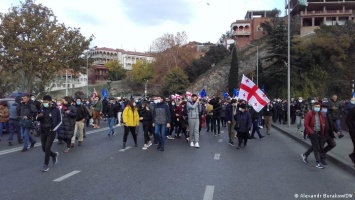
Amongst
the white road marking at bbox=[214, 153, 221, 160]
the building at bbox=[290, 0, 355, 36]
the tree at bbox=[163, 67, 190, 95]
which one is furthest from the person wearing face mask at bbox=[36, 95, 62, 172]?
the building at bbox=[290, 0, 355, 36]

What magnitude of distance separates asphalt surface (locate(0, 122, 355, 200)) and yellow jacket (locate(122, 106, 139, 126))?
3.28 feet

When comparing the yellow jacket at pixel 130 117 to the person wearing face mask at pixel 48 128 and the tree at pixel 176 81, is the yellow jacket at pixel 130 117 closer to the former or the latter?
the person wearing face mask at pixel 48 128

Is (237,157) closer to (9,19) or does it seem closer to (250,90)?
(250,90)

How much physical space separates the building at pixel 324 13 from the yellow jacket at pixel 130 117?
223ft

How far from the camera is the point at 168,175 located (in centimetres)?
859

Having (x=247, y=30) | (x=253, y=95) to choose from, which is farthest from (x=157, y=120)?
(x=247, y=30)

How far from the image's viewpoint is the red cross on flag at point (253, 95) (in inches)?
628


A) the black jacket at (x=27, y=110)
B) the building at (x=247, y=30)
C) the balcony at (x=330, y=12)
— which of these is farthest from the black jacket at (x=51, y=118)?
the building at (x=247, y=30)

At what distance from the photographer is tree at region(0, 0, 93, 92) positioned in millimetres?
32312

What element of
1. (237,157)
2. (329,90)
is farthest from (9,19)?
(329,90)

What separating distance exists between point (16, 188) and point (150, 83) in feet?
290

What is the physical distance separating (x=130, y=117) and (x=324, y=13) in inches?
2777

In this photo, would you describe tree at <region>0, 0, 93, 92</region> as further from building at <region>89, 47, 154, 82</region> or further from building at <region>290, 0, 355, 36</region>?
building at <region>89, 47, 154, 82</region>

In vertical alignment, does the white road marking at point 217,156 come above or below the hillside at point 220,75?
below
